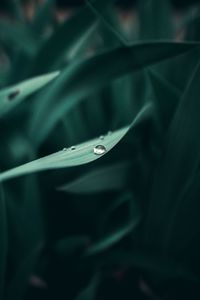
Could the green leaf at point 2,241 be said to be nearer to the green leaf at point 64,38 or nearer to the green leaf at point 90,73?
the green leaf at point 90,73

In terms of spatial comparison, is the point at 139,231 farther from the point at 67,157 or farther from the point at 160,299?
the point at 67,157

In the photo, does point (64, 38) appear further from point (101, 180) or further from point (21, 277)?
point (21, 277)

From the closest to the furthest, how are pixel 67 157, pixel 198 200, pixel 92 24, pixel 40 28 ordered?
pixel 67 157
pixel 198 200
pixel 92 24
pixel 40 28

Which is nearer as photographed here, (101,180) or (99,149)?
(99,149)

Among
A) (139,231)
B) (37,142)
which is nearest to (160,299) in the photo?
(139,231)

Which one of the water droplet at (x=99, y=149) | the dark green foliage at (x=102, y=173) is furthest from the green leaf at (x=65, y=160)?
the dark green foliage at (x=102, y=173)

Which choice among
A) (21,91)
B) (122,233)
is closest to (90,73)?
(21,91)
